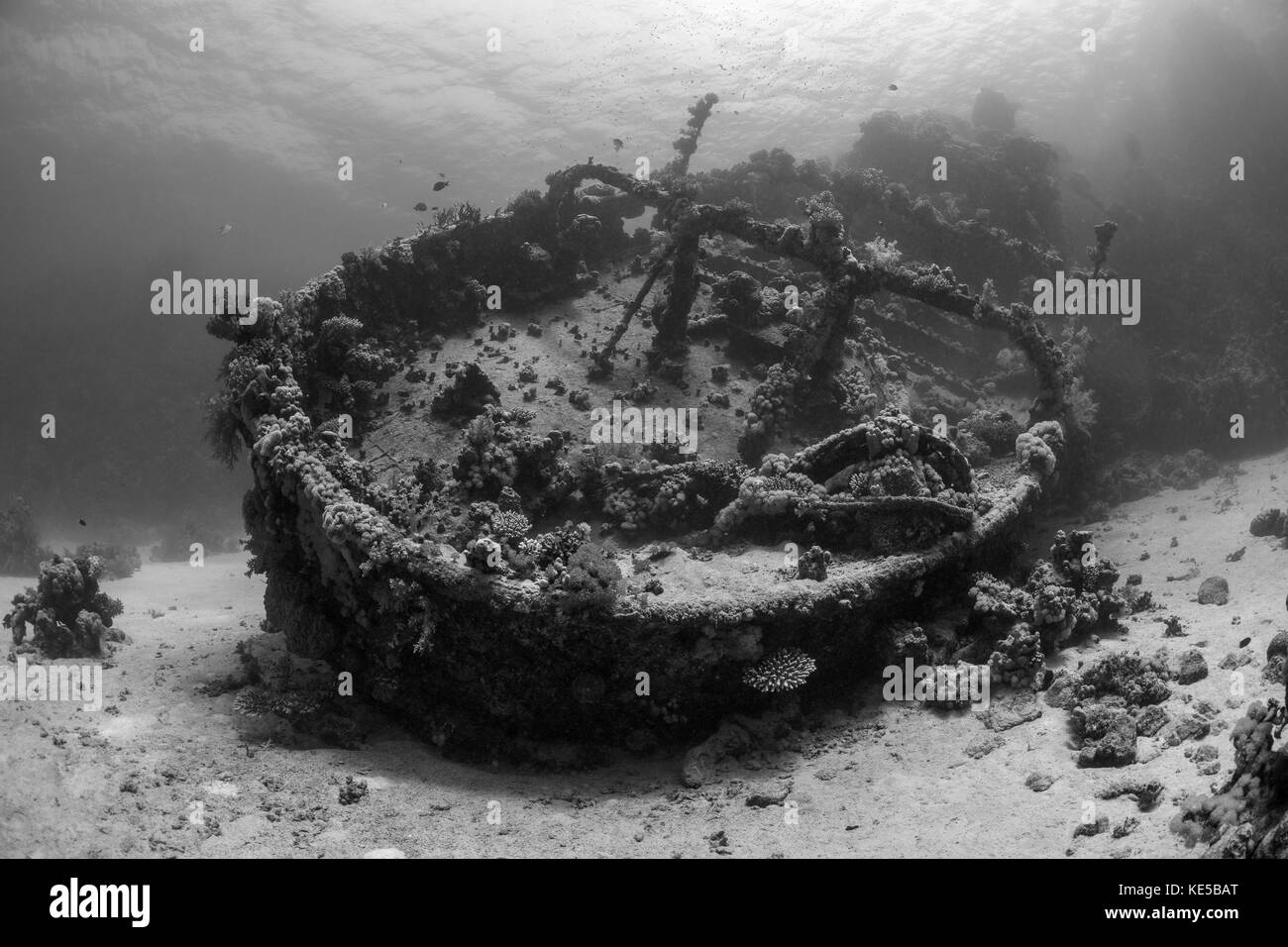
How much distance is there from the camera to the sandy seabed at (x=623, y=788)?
25.0 feet

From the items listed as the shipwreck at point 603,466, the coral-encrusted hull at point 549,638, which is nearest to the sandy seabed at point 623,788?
the coral-encrusted hull at point 549,638

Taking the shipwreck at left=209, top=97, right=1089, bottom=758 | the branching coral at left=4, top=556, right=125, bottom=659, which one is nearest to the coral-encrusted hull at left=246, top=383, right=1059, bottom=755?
the shipwreck at left=209, top=97, right=1089, bottom=758

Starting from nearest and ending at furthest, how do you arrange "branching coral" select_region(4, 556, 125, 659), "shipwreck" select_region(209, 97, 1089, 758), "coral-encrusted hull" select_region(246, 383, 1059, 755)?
"coral-encrusted hull" select_region(246, 383, 1059, 755), "shipwreck" select_region(209, 97, 1089, 758), "branching coral" select_region(4, 556, 125, 659)

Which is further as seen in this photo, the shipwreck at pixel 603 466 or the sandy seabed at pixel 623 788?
the shipwreck at pixel 603 466

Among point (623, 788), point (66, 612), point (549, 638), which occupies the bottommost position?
point (623, 788)

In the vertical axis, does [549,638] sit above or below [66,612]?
above

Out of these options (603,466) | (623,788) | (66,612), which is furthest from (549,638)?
(66,612)

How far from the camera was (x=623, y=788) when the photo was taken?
30.9 feet

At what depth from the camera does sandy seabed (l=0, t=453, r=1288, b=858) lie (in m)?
7.61

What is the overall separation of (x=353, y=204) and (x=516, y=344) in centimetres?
7393

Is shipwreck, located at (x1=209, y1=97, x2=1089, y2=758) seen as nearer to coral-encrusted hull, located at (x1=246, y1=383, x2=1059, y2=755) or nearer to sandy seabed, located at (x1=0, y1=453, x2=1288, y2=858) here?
coral-encrusted hull, located at (x1=246, y1=383, x2=1059, y2=755)

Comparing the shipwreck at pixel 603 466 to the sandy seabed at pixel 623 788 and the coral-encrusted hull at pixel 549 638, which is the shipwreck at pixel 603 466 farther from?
the sandy seabed at pixel 623 788

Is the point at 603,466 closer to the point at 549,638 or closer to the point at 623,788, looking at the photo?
the point at 549,638
